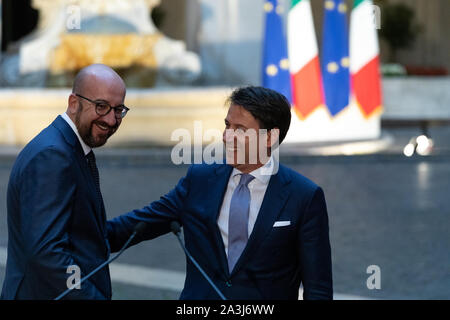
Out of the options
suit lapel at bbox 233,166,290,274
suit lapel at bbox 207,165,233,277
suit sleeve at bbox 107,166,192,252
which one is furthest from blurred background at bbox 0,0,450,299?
suit lapel at bbox 233,166,290,274

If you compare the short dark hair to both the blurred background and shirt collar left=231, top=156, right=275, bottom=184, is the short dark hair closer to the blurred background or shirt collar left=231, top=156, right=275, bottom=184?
shirt collar left=231, top=156, right=275, bottom=184

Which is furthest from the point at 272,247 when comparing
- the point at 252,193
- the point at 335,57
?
the point at 335,57

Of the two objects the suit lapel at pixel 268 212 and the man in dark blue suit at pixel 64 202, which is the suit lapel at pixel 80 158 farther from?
the suit lapel at pixel 268 212

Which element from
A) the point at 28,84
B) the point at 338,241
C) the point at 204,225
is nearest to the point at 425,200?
the point at 338,241

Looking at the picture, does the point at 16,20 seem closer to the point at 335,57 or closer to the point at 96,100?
the point at 335,57

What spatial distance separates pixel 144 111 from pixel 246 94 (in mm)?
13509

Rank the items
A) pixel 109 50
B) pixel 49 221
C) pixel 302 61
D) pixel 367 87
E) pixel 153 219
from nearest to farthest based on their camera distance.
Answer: pixel 49 221
pixel 153 219
pixel 302 61
pixel 109 50
pixel 367 87

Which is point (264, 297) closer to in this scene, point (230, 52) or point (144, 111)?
point (144, 111)

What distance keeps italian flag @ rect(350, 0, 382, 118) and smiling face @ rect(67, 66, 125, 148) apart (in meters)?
16.2

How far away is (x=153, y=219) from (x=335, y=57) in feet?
51.1

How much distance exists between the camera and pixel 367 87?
19.1 m

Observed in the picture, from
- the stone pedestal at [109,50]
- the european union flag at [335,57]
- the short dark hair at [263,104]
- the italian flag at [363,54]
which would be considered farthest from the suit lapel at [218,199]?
the italian flag at [363,54]

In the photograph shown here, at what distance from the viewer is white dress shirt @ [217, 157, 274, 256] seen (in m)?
3.13

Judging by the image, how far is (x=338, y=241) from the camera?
28.9ft
